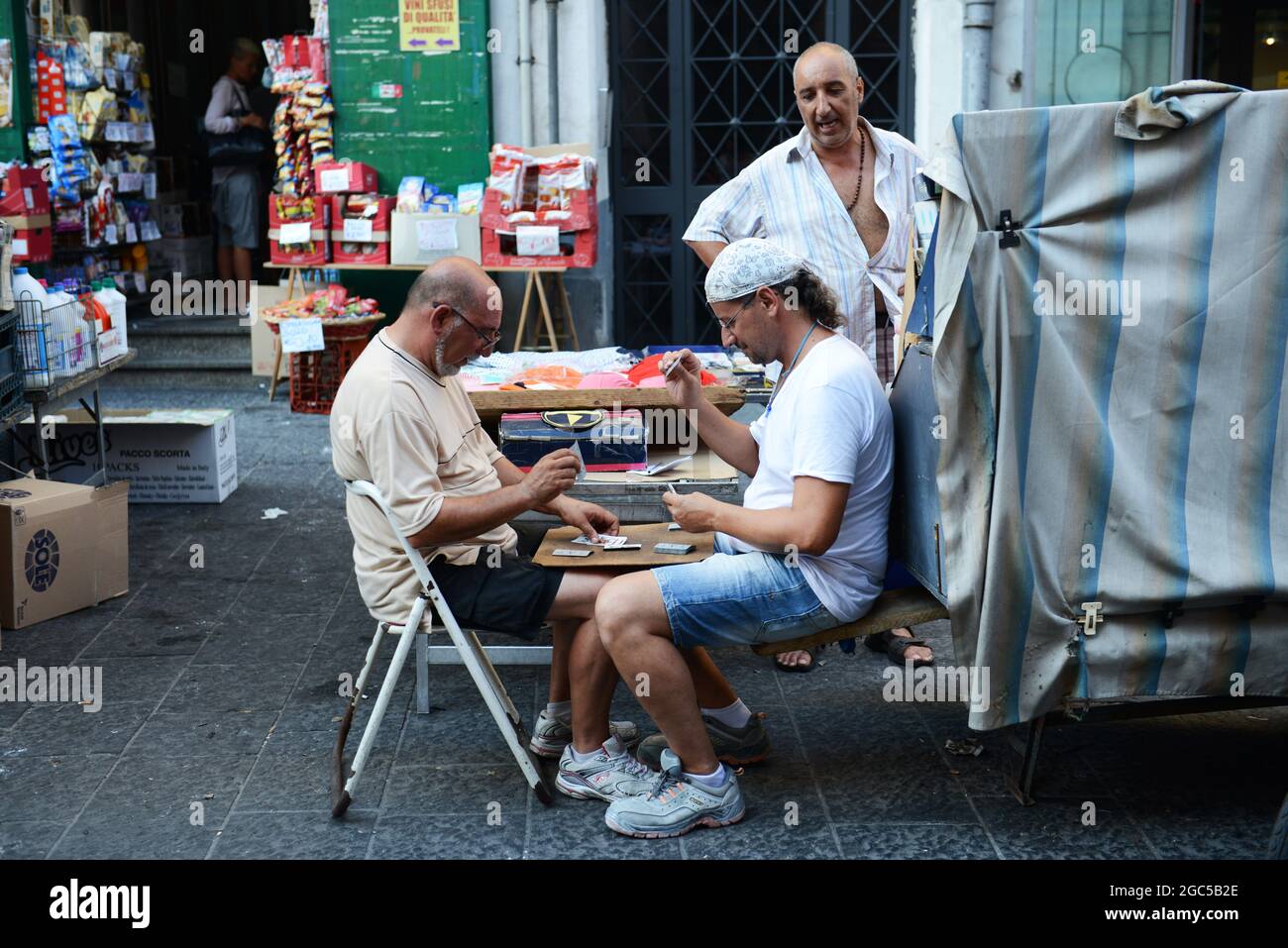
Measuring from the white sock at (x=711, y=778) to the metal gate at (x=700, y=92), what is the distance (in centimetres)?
650

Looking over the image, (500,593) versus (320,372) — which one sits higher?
(500,593)

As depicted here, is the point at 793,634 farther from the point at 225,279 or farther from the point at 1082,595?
the point at 225,279

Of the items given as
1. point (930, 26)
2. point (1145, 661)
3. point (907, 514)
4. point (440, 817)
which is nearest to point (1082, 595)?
point (1145, 661)

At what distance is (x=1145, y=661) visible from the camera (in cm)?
344

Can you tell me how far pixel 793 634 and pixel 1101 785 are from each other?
0.98m

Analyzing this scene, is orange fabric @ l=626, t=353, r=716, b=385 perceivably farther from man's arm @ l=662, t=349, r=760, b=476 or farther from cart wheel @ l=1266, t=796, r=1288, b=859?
cart wheel @ l=1266, t=796, r=1288, b=859

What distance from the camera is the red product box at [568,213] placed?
29.8 feet

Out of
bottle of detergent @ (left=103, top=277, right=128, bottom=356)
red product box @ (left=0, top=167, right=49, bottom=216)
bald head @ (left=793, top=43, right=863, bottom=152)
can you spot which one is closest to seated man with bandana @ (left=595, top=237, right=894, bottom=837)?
bald head @ (left=793, top=43, right=863, bottom=152)

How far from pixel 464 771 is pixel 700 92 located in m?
6.51

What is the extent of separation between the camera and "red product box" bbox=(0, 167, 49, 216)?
8.74 m

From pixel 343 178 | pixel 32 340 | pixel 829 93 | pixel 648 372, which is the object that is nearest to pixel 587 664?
pixel 648 372

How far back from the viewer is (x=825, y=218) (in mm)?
4867

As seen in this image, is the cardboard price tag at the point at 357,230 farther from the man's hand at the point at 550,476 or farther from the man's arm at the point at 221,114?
the man's hand at the point at 550,476

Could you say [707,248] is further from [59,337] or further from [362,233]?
[362,233]
